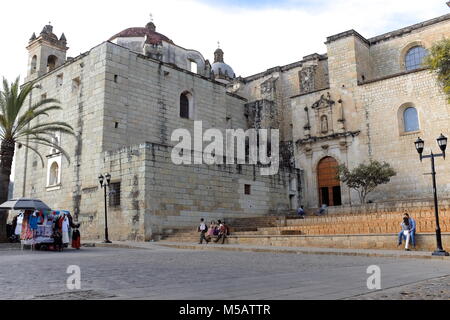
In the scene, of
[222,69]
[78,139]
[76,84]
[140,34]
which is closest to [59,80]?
[76,84]

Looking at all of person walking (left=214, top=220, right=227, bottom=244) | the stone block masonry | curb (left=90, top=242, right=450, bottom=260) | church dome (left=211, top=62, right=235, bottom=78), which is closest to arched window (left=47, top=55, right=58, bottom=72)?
the stone block masonry

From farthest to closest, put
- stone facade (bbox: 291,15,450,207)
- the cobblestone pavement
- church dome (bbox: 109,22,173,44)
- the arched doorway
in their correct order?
church dome (bbox: 109,22,173,44)
the arched doorway
stone facade (bbox: 291,15,450,207)
the cobblestone pavement

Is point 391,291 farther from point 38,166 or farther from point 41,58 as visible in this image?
point 41,58

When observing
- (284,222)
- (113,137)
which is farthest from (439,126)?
(113,137)

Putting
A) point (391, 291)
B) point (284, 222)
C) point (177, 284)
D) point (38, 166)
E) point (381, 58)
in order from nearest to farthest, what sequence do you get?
point (391, 291), point (177, 284), point (284, 222), point (38, 166), point (381, 58)

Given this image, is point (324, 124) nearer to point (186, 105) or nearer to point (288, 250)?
point (186, 105)

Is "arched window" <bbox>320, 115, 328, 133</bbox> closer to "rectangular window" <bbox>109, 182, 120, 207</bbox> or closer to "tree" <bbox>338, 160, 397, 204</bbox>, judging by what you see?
"tree" <bbox>338, 160, 397, 204</bbox>

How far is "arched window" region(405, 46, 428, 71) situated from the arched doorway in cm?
833

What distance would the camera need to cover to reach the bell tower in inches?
1171

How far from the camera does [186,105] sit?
88.0 feet

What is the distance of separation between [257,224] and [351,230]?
18.7 feet

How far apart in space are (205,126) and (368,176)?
10484 mm

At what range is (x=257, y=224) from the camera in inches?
819

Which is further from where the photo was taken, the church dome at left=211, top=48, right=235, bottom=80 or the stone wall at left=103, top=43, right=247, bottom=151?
the church dome at left=211, top=48, right=235, bottom=80
